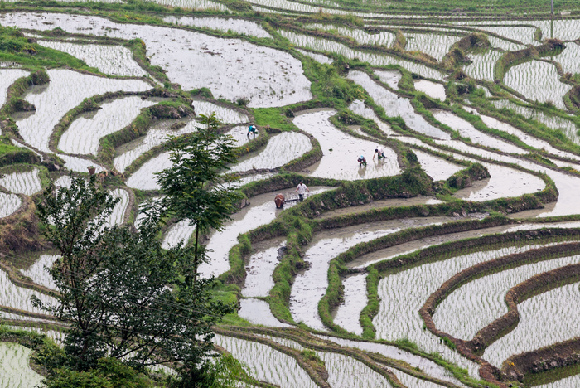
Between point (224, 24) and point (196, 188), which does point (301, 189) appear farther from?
point (224, 24)

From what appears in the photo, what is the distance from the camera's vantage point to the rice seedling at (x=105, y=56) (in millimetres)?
26962

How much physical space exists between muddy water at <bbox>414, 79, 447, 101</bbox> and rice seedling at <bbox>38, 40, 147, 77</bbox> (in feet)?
34.8

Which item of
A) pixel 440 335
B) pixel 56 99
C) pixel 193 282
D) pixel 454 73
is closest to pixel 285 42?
pixel 454 73

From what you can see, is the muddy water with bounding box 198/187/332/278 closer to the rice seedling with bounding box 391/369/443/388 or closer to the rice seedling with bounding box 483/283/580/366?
the rice seedling with bounding box 391/369/443/388

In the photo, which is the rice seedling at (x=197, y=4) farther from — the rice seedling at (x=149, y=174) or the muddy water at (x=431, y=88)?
the rice seedling at (x=149, y=174)

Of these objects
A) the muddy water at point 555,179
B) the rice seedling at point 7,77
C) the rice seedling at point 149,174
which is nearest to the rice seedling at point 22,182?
the rice seedling at point 149,174

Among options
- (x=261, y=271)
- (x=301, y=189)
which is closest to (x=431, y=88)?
(x=301, y=189)

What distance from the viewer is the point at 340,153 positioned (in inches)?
874

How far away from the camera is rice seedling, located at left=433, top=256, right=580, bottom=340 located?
13.9m

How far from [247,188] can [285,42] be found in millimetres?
15523

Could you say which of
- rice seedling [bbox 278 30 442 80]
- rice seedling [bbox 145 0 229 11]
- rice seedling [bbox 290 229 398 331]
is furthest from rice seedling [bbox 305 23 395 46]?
rice seedling [bbox 290 229 398 331]

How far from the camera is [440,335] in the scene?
13.2m

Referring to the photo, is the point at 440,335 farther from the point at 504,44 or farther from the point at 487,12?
the point at 487,12

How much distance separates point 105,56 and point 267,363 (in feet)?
64.2
